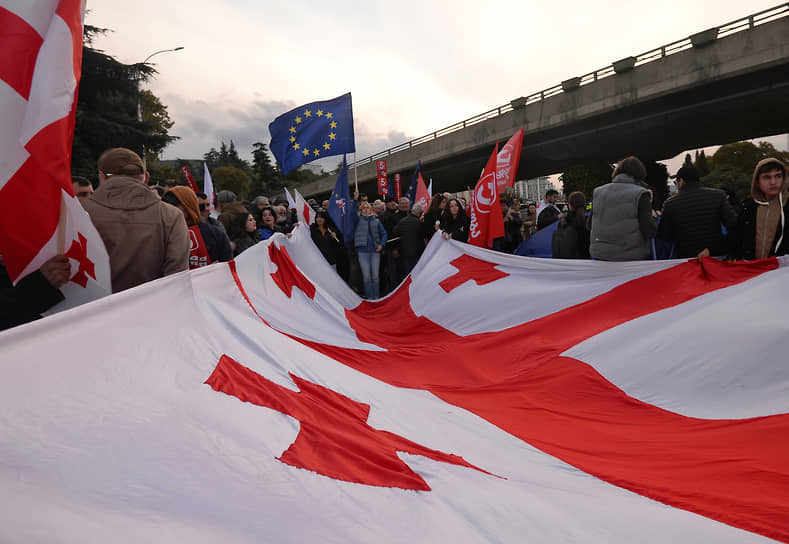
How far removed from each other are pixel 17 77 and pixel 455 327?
3.67 meters

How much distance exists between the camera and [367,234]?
7.72 meters

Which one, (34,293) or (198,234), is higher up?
(198,234)

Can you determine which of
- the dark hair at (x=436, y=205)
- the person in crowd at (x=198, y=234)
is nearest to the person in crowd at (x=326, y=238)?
the dark hair at (x=436, y=205)

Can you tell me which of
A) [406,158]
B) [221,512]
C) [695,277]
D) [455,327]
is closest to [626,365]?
[695,277]

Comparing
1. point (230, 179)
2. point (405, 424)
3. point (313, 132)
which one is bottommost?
point (405, 424)

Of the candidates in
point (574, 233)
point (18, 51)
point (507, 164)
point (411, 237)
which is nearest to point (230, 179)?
Result: point (411, 237)

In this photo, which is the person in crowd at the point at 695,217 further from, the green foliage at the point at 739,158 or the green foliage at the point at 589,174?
the green foliage at the point at 739,158

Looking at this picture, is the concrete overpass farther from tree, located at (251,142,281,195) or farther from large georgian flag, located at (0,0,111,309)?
tree, located at (251,142,281,195)

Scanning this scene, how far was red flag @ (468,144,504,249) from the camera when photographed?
598 centimetres

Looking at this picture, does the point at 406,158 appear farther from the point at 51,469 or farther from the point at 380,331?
the point at 51,469

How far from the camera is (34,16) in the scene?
1549 mm

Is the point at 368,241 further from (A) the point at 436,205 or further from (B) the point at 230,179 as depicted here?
(B) the point at 230,179

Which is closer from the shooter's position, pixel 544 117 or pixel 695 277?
pixel 695 277

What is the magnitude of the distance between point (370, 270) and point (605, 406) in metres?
5.62
